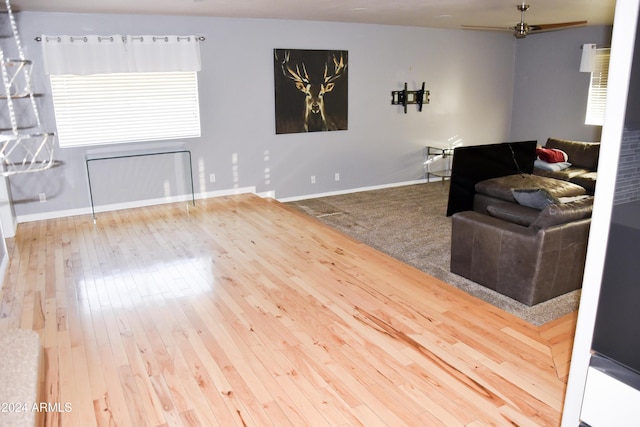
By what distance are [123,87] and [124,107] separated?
0.23 m

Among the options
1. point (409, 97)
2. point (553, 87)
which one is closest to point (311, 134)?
point (409, 97)

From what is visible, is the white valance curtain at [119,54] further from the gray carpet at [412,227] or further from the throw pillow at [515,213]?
the throw pillow at [515,213]

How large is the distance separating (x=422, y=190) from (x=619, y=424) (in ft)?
20.8

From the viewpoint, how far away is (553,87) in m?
7.93

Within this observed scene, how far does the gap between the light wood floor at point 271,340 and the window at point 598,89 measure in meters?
5.32

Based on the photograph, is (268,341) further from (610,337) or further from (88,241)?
(88,241)

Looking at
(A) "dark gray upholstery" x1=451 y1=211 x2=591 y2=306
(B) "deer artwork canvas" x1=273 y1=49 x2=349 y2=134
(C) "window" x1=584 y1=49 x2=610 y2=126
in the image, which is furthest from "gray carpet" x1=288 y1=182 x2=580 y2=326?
(C) "window" x1=584 y1=49 x2=610 y2=126

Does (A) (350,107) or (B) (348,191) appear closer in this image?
(A) (350,107)

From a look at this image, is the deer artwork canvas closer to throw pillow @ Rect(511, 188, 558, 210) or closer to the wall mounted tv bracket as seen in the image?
the wall mounted tv bracket

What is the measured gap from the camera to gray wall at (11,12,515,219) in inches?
215

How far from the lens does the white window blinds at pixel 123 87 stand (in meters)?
5.22

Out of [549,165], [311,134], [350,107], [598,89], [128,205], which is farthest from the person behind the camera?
[598,89]

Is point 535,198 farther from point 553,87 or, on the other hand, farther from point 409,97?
point 553,87

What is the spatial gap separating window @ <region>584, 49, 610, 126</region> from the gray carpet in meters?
2.51
